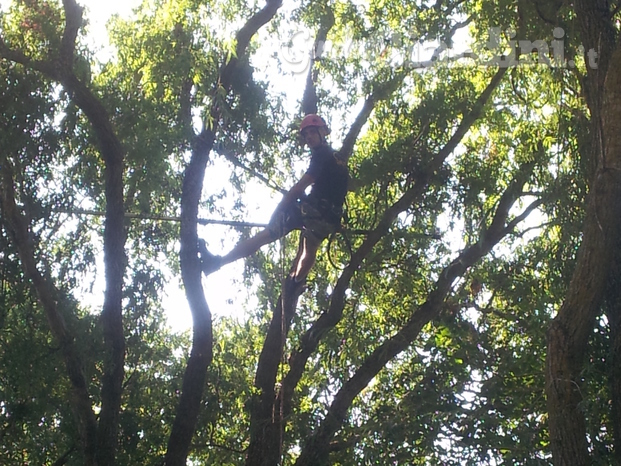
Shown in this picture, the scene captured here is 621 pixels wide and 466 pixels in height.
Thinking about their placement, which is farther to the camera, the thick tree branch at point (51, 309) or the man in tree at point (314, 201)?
the man in tree at point (314, 201)

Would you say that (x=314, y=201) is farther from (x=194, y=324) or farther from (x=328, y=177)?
(x=194, y=324)

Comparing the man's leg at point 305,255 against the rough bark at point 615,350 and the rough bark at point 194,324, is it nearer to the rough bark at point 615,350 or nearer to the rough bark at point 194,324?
the rough bark at point 194,324

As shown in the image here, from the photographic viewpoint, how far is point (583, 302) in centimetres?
385

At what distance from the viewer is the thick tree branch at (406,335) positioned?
5555 millimetres

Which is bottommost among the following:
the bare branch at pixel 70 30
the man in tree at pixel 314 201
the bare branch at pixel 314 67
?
the man in tree at pixel 314 201

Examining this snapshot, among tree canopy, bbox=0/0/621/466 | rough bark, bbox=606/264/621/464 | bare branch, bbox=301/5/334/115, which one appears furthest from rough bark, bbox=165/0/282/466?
rough bark, bbox=606/264/621/464

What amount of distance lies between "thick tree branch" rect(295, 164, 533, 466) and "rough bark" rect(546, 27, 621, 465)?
1892mm

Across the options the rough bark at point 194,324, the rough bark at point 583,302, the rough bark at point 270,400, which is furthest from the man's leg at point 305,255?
the rough bark at point 583,302

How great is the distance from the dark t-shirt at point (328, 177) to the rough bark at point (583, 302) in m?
1.99

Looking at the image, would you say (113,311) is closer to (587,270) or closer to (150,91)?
(150,91)

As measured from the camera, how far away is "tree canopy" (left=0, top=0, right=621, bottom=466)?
192 inches

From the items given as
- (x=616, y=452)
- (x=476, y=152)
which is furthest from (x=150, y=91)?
(x=616, y=452)

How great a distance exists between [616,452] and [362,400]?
296 cm

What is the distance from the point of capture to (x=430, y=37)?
20.2 feet
